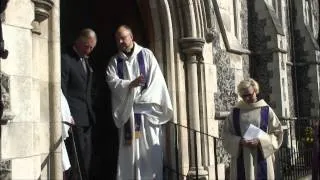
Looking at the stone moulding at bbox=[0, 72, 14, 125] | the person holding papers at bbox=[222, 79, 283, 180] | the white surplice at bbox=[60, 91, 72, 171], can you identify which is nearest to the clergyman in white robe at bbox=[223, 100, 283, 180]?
the person holding papers at bbox=[222, 79, 283, 180]

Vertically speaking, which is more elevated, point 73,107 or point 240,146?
point 73,107

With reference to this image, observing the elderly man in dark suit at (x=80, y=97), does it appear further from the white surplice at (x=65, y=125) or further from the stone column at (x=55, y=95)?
the stone column at (x=55, y=95)

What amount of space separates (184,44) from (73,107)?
8.01 ft

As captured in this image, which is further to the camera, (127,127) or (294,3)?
(294,3)

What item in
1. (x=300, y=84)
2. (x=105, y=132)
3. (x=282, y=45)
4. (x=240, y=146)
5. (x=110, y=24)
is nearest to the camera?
(x=240, y=146)

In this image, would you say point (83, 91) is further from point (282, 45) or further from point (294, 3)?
point (294, 3)

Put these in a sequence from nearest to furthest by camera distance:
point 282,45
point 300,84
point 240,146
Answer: point 240,146 → point 282,45 → point 300,84

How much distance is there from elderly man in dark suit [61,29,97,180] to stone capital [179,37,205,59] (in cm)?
210

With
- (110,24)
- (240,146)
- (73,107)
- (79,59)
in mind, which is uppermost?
(110,24)

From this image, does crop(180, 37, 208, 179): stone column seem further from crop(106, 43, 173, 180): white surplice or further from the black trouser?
the black trouser

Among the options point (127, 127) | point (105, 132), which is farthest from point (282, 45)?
point (127, 127)

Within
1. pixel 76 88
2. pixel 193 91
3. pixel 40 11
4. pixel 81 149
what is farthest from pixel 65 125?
pixel 193 91

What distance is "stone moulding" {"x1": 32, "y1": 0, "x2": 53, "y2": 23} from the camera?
5.17 meters

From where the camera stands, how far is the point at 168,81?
24.6 feet
